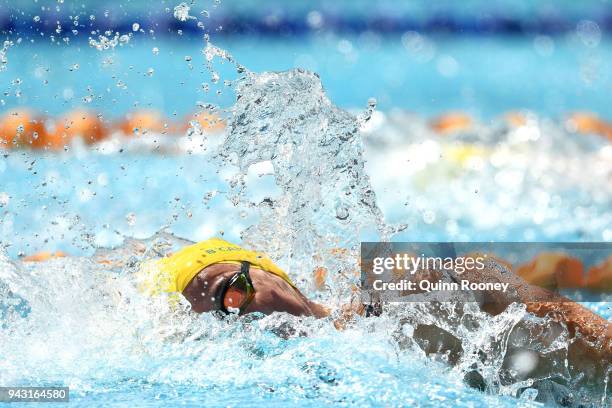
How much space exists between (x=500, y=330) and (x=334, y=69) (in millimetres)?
3617

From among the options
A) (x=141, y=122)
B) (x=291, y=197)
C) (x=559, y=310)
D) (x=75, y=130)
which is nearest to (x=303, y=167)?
(x=291, y=197)

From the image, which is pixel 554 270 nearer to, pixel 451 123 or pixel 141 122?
pixel 451 123

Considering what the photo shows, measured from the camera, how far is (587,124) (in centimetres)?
424

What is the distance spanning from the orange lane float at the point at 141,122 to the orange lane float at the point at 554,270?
253cm

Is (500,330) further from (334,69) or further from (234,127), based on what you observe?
(334,69)

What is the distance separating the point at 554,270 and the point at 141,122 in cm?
277

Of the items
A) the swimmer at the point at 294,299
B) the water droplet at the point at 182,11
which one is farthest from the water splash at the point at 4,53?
the swimmer at the point at 294,299

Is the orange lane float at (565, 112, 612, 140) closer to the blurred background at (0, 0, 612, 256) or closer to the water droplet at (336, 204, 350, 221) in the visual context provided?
the blurred background at (0, 0, 612, 256)

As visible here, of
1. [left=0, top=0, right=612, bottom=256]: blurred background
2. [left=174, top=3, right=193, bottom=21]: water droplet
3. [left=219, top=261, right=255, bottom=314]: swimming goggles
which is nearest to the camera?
[left=219, top=261, right=255, bottom=314]: swimming goggles

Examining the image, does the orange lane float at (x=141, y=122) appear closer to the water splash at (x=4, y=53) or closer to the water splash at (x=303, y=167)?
the water splash at (x=4, y=53)

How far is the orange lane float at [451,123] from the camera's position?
14.0 feet

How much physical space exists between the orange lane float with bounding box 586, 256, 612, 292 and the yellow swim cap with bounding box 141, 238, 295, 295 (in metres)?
1.85

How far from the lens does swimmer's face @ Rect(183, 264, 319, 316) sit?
3.89 ft

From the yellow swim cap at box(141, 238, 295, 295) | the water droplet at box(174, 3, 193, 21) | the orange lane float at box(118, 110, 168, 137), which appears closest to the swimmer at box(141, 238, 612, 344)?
the yellow swim cap at box(141, 238, 295, 295)
